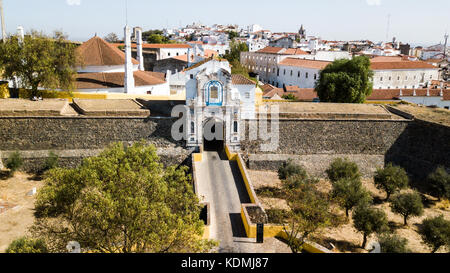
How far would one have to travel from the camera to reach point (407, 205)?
1722 centimetres

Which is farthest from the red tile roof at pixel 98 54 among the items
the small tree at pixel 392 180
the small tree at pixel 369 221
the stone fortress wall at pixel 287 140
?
the small tree at pixel 369 221

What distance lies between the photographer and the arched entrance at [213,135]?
71.9 ft

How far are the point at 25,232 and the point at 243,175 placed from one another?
1034 cm

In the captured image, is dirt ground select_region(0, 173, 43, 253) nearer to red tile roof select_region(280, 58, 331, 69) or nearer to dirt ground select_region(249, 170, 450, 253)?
dirt ground select_region(249, 170, 450, 253)

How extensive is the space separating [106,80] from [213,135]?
11849 mm

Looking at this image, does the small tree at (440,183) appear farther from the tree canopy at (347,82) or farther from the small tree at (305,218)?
the tree canopy at (347,82)

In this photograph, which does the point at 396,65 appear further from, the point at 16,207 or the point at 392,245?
the point at 16,207

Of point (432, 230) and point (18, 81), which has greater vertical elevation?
point (18, 81)

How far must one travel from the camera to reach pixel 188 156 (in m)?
21.8

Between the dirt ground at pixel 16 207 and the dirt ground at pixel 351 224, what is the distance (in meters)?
11.0
